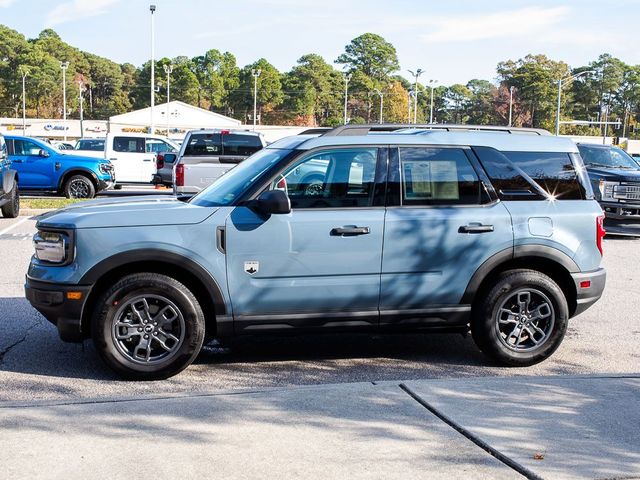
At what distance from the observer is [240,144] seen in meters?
17.6

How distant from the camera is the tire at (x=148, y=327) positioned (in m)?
5.71

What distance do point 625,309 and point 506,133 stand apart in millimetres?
3224

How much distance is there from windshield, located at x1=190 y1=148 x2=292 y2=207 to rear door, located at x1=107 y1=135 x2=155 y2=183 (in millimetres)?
20431

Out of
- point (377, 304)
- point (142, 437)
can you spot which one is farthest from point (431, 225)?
point (142, 437)

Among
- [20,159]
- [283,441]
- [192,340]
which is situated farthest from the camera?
[20,159]

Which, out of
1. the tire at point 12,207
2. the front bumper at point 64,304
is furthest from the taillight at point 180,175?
the front bumper at point 64,304

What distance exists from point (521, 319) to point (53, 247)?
360 centimetres

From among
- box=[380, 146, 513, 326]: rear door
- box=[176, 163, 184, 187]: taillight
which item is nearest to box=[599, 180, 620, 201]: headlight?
box=[176, 163, 184, 187]: taillight

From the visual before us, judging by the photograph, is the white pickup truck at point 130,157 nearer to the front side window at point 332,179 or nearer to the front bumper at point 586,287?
the front side window at point 332,179

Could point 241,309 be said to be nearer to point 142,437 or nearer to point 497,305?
point 142,437

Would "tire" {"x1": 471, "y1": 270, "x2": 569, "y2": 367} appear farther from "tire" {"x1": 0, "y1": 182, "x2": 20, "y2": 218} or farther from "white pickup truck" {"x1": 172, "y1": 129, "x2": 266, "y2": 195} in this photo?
"tire" {"x1": 0, "y1": 182, "x2": 20, "y2": 218}

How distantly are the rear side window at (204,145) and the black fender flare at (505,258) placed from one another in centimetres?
1114

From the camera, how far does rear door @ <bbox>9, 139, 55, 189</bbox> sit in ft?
67.6

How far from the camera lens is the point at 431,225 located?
242 inches
